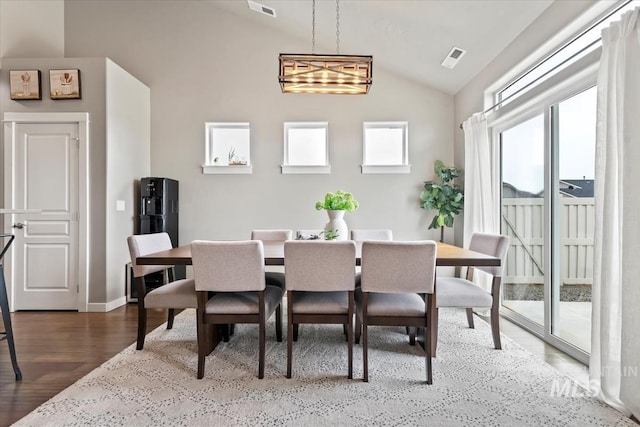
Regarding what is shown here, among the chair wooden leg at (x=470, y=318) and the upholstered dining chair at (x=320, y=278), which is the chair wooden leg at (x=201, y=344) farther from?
the chair wooden leg at (x=470, y=318)

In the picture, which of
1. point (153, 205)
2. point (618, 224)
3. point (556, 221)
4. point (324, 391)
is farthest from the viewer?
point (153, 205)

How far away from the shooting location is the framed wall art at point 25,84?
11.6ft

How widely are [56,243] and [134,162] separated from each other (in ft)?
4.10

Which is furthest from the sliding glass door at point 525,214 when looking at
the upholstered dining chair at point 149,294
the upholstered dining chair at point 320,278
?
the upholstered dining chair at point 149,294

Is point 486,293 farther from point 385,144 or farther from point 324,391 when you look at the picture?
point 385,144

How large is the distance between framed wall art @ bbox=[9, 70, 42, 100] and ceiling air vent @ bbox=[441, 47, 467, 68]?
454cm

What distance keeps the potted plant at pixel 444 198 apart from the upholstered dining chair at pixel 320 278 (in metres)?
2.48

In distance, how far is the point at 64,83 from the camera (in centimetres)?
356

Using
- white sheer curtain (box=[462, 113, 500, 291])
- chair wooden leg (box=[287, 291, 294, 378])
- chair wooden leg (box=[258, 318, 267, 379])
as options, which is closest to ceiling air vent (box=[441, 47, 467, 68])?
white sheer curtain (box=[462, 113, 500, 291])

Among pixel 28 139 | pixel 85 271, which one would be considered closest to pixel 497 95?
pixel 85 271

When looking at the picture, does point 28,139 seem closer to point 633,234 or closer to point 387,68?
point 387,68

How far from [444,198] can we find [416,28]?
1.96 metres

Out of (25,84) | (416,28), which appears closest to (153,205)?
(25,84)

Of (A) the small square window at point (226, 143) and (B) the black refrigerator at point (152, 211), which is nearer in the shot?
(B) the black refrigerator at point (152, 211)
